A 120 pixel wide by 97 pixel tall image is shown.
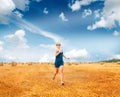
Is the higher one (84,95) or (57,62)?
(57,62)

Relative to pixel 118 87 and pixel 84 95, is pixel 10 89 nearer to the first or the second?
pixel 84 95

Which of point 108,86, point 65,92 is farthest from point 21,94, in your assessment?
point 108,86

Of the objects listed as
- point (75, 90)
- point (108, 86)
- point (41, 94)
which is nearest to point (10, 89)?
point (41, 94)

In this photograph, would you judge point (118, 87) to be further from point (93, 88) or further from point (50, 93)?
point (50, 93)

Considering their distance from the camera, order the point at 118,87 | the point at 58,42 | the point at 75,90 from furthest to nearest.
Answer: the point at 58,42 → the point at 118,87 → the point at 75,90

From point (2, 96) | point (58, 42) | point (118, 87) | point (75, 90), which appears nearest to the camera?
point (2, 96)

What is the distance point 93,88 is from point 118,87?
1.46m

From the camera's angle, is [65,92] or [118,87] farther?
[118,87]

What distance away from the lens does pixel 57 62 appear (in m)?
17.7

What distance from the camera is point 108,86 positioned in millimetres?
16156

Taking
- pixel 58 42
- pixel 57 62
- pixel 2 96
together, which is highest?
pixel 58 42

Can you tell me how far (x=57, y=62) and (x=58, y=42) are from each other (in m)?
1.29

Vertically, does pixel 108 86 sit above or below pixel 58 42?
below

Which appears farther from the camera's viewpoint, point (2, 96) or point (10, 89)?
point (10, 89)
